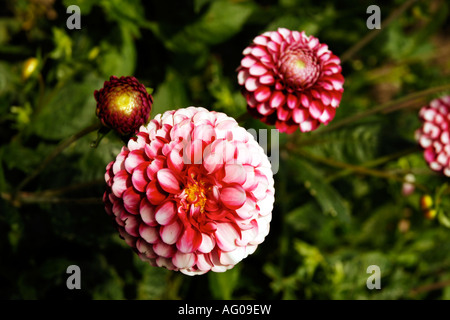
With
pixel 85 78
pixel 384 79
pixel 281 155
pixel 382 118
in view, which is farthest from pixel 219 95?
pixel 384 79

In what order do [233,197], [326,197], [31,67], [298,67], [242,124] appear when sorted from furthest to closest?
1. [326,197]
2. [31,67]
3. [242,124]
4. [298,67]
5. [233,197]

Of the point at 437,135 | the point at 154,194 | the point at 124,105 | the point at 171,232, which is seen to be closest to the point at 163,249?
the point at 171,232

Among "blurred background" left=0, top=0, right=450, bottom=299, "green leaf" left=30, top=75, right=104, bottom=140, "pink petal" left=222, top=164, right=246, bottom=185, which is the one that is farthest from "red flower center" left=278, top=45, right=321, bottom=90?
"green leaf" left=30, top=75, right=104, bottom=140

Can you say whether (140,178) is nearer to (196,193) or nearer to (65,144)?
(196,193)

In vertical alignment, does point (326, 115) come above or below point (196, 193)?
above

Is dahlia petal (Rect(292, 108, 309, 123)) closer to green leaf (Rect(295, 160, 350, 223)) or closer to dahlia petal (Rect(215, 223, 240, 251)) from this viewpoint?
dahlia petal (Rect(215, 223, 240, 251))

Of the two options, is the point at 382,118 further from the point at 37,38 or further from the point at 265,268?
the point at 37,38
